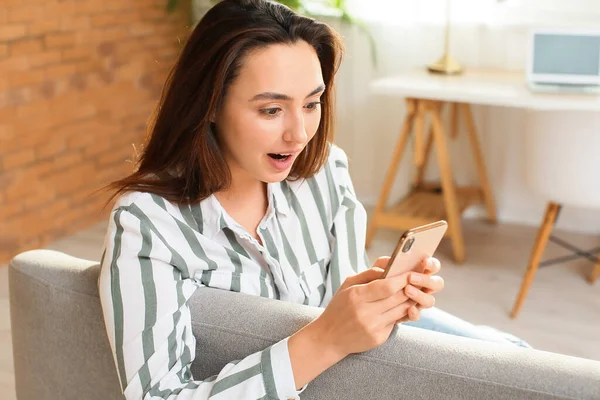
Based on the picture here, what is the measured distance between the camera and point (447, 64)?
11.5 ft

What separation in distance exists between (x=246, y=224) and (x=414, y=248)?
1.39ft

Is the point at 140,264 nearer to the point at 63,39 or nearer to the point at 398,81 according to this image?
the point at 398,81

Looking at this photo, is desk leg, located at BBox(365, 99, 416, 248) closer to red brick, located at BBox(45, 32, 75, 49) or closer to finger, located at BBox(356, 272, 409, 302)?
red brick, located at BBox(45, 32, 75, 49)

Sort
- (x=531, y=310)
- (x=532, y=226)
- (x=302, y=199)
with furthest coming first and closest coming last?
1. (x=532, y=226)
2. (x=531, y=310)
3. (x=302, y=199)

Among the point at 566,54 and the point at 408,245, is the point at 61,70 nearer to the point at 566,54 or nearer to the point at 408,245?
the point at 566,54

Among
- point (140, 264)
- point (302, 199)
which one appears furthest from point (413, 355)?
point (302, 199)

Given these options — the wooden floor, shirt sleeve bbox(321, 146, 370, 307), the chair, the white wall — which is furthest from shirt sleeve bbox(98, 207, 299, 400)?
the white wall

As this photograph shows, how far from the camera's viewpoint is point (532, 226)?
3.79m

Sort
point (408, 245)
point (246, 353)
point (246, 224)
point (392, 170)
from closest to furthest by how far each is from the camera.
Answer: point (408, 245) → point (246, 353) → point (246, 224) → point (392, 170)

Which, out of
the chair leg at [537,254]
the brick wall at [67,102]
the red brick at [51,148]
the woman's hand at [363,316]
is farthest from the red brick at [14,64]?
the woman's hand at [363,316]

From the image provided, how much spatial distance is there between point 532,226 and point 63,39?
2.25m

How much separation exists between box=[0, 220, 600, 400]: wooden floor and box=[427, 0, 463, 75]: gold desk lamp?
73 centimetres

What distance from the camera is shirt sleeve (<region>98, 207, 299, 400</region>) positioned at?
1111 mm

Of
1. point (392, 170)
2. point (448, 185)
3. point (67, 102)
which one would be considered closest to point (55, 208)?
point (67, 102)
